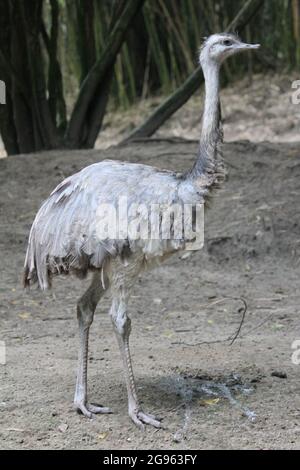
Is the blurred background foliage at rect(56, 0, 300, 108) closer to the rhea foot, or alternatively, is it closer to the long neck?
the long neck

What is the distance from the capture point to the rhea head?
4.67 meters

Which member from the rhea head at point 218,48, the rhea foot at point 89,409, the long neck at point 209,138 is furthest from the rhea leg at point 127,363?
the rhea head at point 218,48

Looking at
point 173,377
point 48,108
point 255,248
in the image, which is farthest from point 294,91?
point 173,377

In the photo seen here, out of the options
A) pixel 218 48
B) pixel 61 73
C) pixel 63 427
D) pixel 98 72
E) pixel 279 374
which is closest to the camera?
pixel 63 427

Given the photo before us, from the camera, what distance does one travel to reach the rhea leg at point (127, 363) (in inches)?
170

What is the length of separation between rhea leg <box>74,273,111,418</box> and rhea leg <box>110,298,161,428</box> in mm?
175

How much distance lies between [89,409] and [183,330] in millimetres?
1617

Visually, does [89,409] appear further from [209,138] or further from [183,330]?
[183,330]

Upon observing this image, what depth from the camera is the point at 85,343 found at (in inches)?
182

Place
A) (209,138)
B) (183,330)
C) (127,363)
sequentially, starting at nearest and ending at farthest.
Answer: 1. (127,363)
2. (209,138)
3. (183,330)

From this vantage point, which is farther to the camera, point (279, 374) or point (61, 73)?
point (61, 73)

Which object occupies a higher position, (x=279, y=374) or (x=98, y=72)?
(x=98, y=72)

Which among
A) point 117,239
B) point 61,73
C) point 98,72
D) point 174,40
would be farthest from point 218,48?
point 174,40

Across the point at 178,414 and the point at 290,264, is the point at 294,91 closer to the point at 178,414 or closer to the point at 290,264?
the point at 290,264
